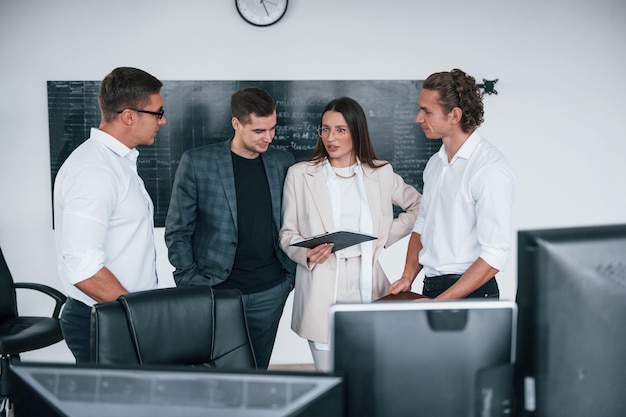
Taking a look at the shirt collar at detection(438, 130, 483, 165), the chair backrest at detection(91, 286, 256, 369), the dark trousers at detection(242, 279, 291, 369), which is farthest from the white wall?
the chair backrest at detection(91, 286, 256, 369)

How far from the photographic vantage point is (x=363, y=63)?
12.7ft

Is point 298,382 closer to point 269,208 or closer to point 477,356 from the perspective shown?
point 477,356

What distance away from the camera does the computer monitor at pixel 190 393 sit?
2.77ft

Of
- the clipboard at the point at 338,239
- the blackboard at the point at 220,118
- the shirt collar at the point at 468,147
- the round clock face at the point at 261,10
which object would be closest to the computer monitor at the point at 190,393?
the clipboard at the point at 338,239

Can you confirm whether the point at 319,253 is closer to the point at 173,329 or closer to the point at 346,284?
the point at 346,284

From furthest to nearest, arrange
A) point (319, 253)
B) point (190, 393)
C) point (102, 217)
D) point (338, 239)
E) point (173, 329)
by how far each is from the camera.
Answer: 1. point (319, 253)
2. point (338, 239)
3. point (102, 217)
4. point (173, 329)
5. point (190, 393)

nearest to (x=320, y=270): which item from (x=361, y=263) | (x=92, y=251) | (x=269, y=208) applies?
(x=361, y=263)

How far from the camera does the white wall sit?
11.9 feet

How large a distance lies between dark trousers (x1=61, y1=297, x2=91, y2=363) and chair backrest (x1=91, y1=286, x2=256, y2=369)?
0.52 meters

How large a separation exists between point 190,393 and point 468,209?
148 centimetres

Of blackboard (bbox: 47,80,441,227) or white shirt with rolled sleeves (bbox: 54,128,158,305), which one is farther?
blackboard (bbox: 47,80,441,227)

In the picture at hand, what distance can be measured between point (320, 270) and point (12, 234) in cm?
226

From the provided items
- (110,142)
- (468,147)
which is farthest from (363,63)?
(110,142)

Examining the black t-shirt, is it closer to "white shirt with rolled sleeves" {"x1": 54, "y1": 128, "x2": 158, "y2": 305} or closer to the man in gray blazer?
the man in gray blazer
